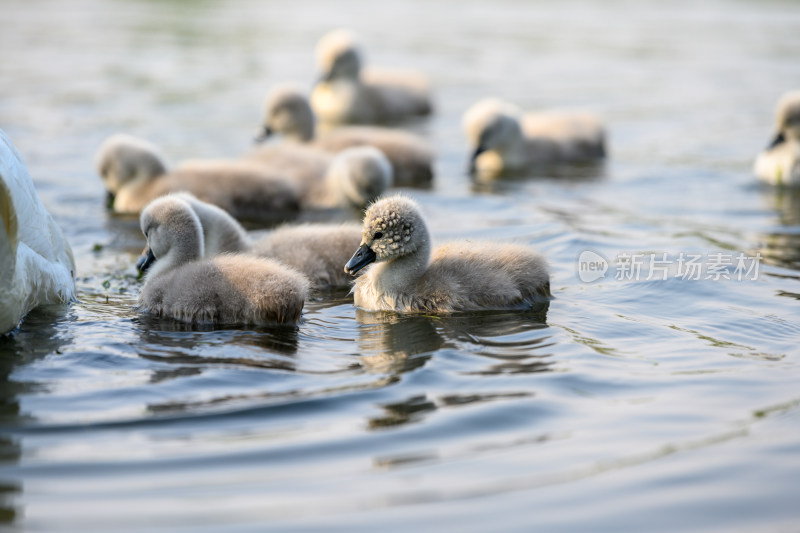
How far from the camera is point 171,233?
6484mm

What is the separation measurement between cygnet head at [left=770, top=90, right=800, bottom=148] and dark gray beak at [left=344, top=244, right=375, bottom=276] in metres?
5.77

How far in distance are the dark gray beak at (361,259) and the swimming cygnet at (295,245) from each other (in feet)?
2.26

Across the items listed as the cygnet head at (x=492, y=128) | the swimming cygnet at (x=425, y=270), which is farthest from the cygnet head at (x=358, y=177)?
the swimming cygnet at (x=425, y=270)

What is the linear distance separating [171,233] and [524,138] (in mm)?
6170

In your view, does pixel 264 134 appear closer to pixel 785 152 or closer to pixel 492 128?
pixel 492 128

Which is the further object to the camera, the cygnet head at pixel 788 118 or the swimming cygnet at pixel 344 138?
the swimming cygnet at pixel 344 138

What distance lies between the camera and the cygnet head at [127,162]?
924 centimetres

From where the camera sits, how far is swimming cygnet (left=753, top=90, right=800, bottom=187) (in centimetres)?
1044

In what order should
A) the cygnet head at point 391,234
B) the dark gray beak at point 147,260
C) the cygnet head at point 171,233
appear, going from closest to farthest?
1. the cygnet head at point 391,234
2. the cygnet head at point 171,233
3. the dark gray beak at point 147,260

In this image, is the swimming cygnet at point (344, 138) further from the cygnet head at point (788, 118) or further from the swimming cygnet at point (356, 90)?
the cygnet head at point (788, 118)

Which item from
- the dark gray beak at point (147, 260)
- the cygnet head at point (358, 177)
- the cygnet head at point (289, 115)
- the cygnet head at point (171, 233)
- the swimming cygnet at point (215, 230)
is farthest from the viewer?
the cygnet head at point (289, 115)

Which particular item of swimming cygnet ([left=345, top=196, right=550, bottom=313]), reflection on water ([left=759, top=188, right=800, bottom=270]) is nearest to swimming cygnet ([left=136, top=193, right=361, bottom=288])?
swimming cygnet ([left=345, top=196, right=550, bottom=313])

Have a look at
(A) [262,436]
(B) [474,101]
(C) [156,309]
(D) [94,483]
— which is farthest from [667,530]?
(B) [474,101]

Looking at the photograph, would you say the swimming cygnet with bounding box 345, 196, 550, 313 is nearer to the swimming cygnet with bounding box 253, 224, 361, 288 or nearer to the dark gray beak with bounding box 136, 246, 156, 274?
the swimming cygnet with bounding box 253, 224, 361, 288
